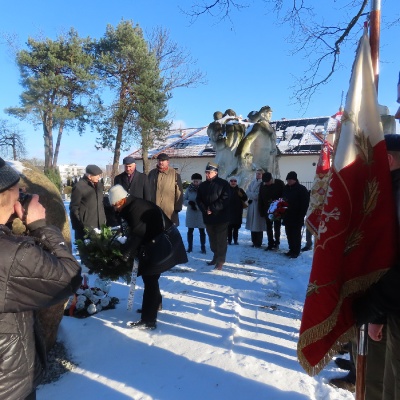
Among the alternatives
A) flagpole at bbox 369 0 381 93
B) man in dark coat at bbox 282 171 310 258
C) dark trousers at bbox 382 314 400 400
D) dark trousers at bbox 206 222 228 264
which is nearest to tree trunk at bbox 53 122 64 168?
man in dark coat at bbox 282 171 310 258

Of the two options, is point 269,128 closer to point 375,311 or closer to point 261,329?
point 261,329

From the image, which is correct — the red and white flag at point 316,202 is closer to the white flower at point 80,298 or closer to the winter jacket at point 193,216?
the white flower at point 80,298

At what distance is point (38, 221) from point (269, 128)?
14166mm

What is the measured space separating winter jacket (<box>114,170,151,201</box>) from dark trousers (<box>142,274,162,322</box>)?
2.38 metres

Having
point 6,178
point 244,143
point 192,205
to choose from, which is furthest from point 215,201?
point 244,143

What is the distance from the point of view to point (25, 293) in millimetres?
1655

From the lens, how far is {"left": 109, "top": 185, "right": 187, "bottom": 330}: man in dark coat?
13.0 feet

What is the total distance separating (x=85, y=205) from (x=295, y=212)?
428 centimetres

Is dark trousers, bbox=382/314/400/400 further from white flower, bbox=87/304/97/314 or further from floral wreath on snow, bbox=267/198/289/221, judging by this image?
floral wreath on snow, bbox=267/198/289/221

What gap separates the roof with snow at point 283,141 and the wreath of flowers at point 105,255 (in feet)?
75.0

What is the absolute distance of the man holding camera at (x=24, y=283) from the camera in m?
1.61

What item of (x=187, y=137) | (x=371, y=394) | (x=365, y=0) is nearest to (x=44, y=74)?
(x=187, y=137)

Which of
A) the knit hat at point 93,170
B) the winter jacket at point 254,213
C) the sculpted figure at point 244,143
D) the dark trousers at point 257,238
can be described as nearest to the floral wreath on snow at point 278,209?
the winter jacket at point 254,213

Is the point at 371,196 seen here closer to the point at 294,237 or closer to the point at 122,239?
the point at 122,239
